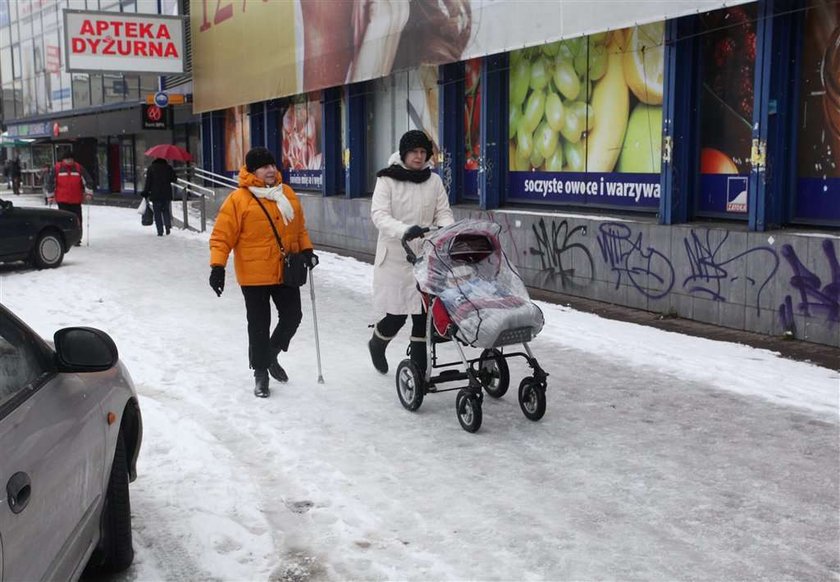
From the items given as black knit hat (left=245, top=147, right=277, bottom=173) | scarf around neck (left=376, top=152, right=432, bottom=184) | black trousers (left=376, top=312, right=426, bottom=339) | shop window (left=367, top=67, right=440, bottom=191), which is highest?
shop window (left=367, top=67, right=440, bottom=191)

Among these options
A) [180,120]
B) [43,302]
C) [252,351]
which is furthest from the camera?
[180,120]

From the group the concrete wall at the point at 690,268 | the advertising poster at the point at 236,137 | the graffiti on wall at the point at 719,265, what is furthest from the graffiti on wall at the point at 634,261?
the advertising poster at the point at 236,137

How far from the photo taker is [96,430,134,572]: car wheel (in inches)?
153

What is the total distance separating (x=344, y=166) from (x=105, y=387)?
1586cm

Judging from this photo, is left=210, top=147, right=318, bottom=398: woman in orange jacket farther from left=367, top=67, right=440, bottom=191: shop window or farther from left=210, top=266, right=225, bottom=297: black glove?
left=367, top=67, right=440, bottom=191: shop window

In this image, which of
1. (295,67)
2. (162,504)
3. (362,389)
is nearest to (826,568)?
(162,504)

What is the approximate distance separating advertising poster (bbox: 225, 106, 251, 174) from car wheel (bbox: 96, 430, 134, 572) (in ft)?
69.1

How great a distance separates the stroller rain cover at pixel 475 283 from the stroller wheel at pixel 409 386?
497mm

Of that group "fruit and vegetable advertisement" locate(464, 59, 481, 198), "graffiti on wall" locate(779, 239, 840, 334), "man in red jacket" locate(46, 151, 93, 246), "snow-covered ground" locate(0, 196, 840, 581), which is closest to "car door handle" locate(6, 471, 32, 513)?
"snow-covered ground" locate(0, 196, 840, 581)

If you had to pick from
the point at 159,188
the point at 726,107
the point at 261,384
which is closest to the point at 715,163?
the point at 726,107

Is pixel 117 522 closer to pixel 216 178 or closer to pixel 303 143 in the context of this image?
pixel 303 143

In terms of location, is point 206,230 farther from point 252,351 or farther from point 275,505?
point 275,505

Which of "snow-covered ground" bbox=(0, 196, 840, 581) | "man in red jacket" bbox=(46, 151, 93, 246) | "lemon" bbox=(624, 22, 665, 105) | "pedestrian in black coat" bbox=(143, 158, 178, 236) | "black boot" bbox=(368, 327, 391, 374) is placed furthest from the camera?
"pedestrian in black coat" bbox=(143, 158, 178, 236)

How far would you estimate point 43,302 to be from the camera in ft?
38.0
